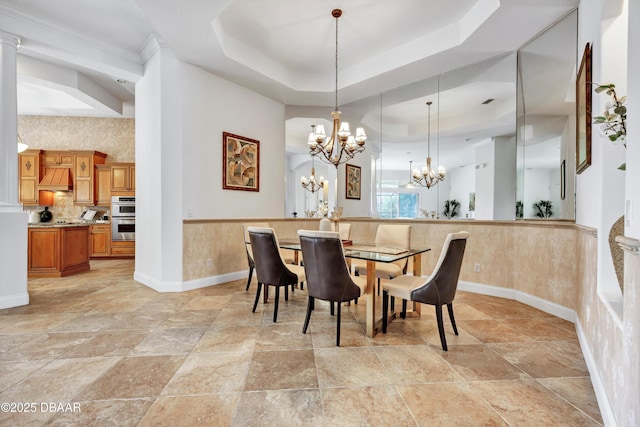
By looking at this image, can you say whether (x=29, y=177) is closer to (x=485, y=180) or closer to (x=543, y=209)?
(x=485, y=180)

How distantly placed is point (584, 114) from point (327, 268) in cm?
233

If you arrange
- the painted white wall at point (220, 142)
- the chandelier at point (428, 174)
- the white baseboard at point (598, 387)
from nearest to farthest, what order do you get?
the white baseboard at point (598, 387) < the painted white wall at point (220, 142) < the chandelier at point (428, 174)

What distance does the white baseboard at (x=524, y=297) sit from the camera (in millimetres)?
2805

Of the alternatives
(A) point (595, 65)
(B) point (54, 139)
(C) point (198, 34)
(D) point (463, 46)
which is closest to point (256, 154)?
(C) point (198, 34)

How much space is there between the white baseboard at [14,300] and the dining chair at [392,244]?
3.77 meters

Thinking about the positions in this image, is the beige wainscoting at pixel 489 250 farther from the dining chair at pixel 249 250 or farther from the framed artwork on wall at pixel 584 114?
the framed artwork on wall at pixel 584 114

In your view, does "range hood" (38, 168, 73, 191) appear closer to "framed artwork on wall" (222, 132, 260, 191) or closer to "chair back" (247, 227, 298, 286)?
"framed artwork on wall" (222, 132, 260, 191)

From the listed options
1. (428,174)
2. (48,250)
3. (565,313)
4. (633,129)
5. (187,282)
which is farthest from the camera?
(48,250)

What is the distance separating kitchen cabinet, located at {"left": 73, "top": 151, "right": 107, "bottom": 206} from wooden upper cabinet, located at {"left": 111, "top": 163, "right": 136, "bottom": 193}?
43cm

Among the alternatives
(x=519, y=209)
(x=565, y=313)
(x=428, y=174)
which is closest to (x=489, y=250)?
(x=519, y=209)

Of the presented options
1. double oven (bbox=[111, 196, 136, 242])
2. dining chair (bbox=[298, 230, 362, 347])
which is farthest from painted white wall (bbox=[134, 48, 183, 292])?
double oven (bbox=[111, 196, 136, 242])

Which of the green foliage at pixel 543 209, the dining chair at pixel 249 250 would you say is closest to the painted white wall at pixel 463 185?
the green foliage at pixel 543 209

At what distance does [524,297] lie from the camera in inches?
130

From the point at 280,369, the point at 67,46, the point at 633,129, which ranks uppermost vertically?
the point at 67,46
